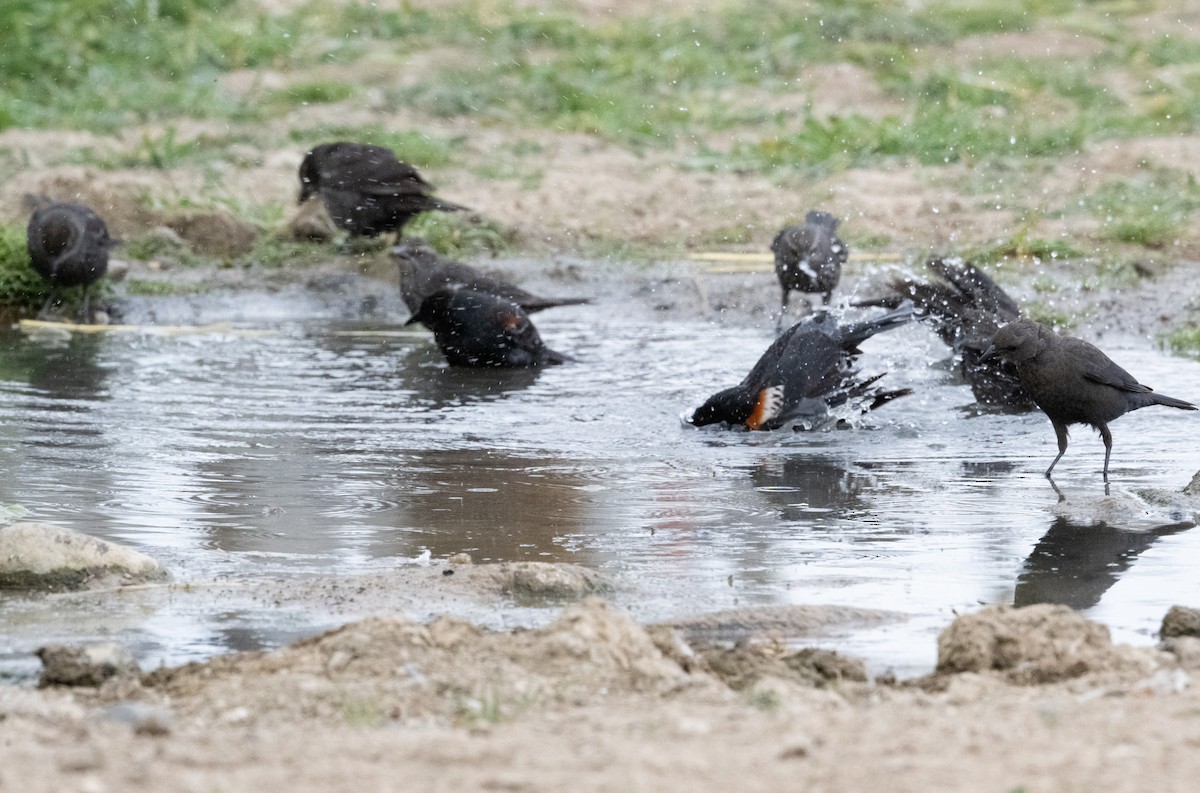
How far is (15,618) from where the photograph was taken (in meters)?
5.03

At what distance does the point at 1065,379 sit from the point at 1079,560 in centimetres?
153

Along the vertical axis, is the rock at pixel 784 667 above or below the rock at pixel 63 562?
above

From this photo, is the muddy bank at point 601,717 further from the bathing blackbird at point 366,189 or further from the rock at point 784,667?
the bathing blackbird at point 366,189

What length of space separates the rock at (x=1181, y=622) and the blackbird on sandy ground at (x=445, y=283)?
6432 mm

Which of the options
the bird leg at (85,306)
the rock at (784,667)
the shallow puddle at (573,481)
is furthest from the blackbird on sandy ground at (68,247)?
the rock at (784,667)

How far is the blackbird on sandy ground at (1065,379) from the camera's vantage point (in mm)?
7164

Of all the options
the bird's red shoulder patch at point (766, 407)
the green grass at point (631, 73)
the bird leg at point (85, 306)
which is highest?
the green grass at point (631, 73)

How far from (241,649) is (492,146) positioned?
36.8 feet

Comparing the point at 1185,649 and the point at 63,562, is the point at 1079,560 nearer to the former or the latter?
the point at 1185,649

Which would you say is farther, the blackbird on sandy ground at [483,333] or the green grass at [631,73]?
the green grass at [631,73]

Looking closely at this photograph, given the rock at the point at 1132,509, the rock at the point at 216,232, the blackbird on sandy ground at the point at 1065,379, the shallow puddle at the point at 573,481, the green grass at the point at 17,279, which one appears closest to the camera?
the shallow puddle at the point at 573,481

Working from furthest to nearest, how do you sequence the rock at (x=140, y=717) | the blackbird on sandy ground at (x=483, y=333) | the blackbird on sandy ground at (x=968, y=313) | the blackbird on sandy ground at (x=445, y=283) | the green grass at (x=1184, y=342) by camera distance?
the blackbird on sandy ground at (x=445, y=283)
the blackbird on sandy ground at (x=483, y=333)
the green grass at (x=1184, y=342)
the blackbird on sandy ground at (x=968, y=313)
the rock at (x=140, y=717)

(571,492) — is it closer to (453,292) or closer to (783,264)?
(453,292)

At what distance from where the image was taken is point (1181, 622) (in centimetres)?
477
